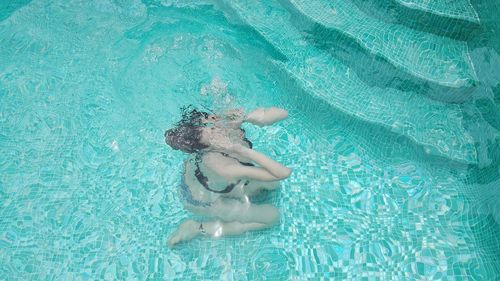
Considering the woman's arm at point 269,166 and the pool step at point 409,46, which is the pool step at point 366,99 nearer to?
the pool step at point 409,46

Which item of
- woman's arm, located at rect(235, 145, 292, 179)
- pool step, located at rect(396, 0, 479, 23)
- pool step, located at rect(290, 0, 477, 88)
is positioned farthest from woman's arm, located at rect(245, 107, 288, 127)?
pool step, located at rect(396, 0, 479, 23)

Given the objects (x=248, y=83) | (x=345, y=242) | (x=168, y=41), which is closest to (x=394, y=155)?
(x=345, y=242)

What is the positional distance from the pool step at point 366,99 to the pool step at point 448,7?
0.79 m

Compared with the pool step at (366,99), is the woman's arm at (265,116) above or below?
above

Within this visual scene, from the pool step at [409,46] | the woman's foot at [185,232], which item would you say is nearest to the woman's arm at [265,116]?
the woman's foot at [185,232]

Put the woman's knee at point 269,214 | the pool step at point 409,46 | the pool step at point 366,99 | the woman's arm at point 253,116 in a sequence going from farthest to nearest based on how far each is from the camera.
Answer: the pool step at point 409,46
the pool step at point 366,99
the woman's knee at point 269,214
the woman's arm at point 253,116

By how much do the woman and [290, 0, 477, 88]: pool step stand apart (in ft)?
4.94

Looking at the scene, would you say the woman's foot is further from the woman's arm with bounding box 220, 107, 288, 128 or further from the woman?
the woman's arm with bounding box 220, 107, 288, 128

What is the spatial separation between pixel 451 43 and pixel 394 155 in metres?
1.22

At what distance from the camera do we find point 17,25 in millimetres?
5027

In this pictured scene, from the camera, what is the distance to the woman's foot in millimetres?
3104

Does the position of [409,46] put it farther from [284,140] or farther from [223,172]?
[223,172]

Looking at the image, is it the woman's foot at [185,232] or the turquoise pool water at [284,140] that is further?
the turquoise pool water at [284,140]

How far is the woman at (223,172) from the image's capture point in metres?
2.58
